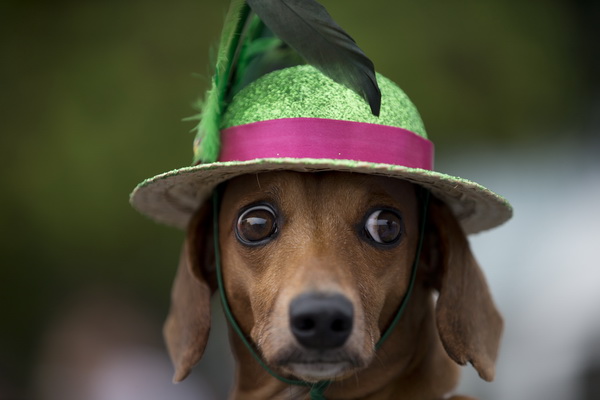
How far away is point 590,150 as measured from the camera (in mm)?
5223

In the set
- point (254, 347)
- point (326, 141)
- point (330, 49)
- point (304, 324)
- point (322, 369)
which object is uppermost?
point (330, 49)

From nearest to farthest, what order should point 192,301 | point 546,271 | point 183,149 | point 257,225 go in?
1. point 257,225
2. point 192,301
3. point 546,271
4. point 183,149

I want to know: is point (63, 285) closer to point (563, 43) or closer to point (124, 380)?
point (124, 380)

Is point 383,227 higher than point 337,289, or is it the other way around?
point 383,227

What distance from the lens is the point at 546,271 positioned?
5098 mm

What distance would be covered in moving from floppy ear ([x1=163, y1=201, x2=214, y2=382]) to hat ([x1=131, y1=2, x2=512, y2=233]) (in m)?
0.20

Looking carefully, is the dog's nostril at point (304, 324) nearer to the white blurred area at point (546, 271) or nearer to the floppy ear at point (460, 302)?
the floppy ear at point (460, 302)

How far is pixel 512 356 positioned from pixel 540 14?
9.13ft

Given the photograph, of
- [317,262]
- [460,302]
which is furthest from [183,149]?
[317,262]

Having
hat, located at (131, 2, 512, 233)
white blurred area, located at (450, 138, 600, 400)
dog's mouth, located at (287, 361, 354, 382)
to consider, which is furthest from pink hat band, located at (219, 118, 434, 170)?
white blurred area, located at (450, 138, 600, 400)

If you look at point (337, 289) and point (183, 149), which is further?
point (183, 149)

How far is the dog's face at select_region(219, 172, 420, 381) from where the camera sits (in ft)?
5.54

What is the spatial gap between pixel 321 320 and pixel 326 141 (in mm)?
497

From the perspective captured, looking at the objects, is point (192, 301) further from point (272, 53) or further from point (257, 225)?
point (272, 53)
